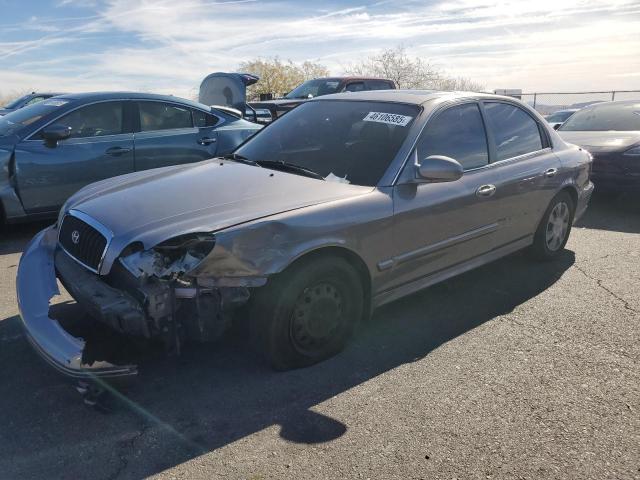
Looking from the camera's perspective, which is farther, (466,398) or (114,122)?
(114,122)

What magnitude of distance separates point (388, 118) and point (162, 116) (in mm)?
3620

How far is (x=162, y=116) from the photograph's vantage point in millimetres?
6465

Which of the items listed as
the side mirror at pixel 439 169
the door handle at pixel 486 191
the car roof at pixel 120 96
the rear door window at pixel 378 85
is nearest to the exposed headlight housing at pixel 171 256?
the side mirror at pixel 439 169

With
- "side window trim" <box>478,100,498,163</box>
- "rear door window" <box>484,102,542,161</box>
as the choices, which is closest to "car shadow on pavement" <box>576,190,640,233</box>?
"rear door window" <box>484,102,542,161</box>

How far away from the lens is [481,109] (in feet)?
13.9

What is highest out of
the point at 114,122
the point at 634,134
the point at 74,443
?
the point at 114,122

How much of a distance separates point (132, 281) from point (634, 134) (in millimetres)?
7568

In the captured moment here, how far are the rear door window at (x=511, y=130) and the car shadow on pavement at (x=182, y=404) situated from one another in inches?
57.0

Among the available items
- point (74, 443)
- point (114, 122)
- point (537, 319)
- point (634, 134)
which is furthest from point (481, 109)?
point (634, 134)

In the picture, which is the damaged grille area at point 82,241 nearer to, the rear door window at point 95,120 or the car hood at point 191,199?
the car hood at point 191,199

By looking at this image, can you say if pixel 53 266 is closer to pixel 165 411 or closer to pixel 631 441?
pixel 165 411

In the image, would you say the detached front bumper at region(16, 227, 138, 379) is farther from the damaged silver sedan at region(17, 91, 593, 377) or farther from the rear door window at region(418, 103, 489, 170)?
the rear door window at region(418, 103, 489, 170)

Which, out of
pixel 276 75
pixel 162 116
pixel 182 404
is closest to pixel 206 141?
pixel 162 116

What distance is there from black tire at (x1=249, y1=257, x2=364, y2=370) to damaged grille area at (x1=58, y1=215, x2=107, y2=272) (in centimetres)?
87
